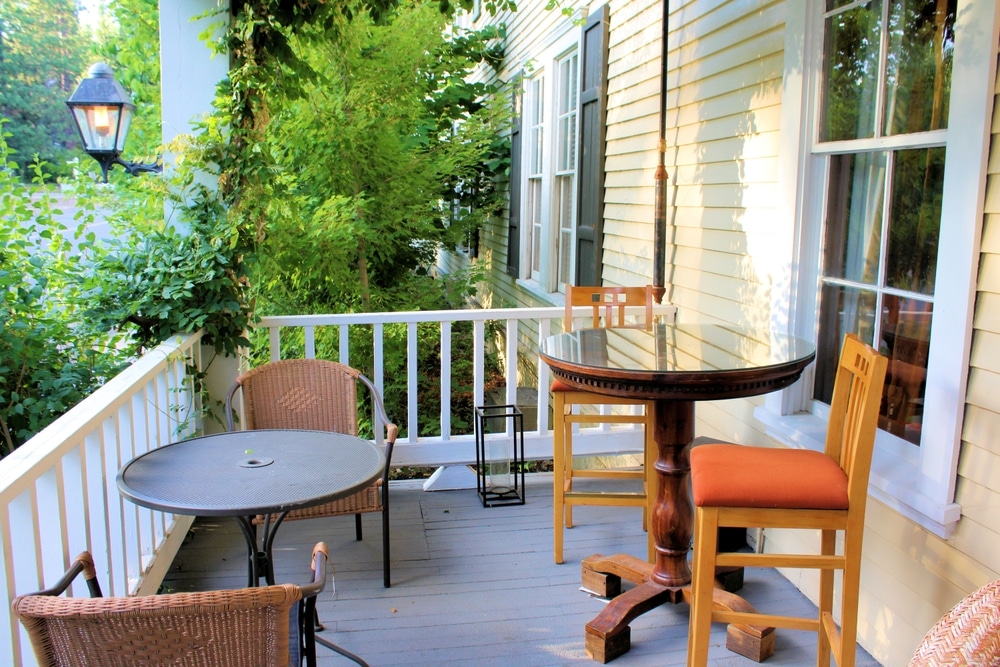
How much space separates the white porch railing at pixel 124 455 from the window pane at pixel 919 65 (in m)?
1.77

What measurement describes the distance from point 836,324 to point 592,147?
113 inches

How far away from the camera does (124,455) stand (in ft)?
8.66

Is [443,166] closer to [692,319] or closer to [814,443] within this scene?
[692,319]

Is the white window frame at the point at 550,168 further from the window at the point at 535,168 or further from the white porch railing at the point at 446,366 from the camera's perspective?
the white porch railing at the point at 446,366

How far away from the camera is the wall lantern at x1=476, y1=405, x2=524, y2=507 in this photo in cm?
390

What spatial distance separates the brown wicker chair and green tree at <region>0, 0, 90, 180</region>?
9614 millimetres

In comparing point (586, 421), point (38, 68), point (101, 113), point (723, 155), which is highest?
point (38, 68)

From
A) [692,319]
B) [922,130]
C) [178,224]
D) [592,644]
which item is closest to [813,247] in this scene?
[922,130]

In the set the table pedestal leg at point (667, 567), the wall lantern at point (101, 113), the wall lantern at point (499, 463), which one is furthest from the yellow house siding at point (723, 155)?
the wall lantern at point (101, 113)

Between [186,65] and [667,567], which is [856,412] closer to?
[667,567]

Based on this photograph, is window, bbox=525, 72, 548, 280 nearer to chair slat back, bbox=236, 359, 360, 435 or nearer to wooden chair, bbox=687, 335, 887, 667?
chair slat back, bbox=236, 359, 360, 435

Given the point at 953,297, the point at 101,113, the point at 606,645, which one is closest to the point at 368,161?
the point at 101,113

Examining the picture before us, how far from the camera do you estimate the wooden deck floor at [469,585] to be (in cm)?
261

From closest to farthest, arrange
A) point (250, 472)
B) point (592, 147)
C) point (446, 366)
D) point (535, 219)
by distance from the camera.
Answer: point (250, 472)
point (446, 366)
point (592, 147)
point (535, 219)
